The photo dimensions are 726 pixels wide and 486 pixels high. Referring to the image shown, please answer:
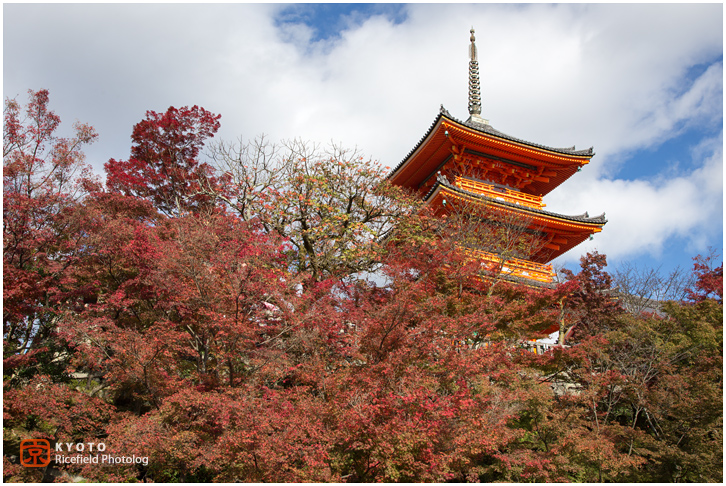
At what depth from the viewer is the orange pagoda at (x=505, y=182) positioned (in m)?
16.2

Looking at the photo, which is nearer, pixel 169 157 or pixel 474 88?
pixel 169 157

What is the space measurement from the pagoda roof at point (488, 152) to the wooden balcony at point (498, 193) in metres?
1.35

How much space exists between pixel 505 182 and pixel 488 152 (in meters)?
1.52

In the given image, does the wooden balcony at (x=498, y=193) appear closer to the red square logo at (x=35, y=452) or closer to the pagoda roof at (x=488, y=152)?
the pagoda roof at (x=488, y=152)

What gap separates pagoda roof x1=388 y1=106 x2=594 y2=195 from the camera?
17609 millimetres

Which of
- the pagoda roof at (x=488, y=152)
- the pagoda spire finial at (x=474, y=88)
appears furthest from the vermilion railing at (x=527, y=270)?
the pagoda spire finial at (x=474, y=88)

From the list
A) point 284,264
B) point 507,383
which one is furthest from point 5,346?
point 507,383

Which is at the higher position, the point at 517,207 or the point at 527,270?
the point at 517,207

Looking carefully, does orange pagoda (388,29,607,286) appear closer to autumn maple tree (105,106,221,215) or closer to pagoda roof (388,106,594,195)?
pagoda roof (388,106,594,195)

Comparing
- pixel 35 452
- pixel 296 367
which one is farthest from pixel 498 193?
pixel 35 452

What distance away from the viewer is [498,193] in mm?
17984

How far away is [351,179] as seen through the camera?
13992mm

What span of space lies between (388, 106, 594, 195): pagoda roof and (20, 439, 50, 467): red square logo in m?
13.3

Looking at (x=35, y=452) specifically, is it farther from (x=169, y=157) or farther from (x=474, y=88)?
(x=474, y=88)
